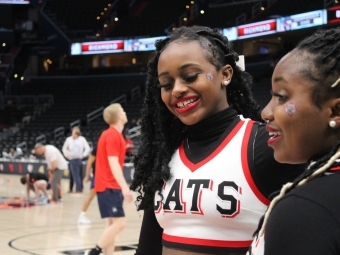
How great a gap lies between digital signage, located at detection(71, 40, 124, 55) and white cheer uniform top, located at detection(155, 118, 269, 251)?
28.9m

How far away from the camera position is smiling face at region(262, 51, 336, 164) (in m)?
1.26

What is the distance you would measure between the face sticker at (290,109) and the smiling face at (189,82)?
77 cm

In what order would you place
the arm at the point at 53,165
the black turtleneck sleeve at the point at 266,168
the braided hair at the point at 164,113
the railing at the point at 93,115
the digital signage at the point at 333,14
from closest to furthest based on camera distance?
the black turtleneck sleeve at the point at 266,168 < the braided hair at the point at 164,113 < the arm at the point at 53,165 < the digital signage at the point at 333,14 < the railing at the point at 93,115

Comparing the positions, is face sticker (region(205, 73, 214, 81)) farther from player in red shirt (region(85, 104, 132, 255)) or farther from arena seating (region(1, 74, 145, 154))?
arena seating (region(1, 74, 145, 154))

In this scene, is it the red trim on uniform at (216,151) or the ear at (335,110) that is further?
the red trim on uniform at (216,151)

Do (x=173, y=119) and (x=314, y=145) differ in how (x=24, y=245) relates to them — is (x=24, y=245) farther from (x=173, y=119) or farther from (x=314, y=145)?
(x=314, y=145)

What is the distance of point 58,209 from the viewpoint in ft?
36.8

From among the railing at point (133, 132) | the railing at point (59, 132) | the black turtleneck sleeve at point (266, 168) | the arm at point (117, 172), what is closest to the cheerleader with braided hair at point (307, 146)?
the black turtleneck sleeve at point (266, 168)

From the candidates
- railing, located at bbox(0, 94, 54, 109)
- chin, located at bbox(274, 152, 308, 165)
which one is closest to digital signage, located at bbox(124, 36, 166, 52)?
railing, located at bbox(0, 94, 54, 109)

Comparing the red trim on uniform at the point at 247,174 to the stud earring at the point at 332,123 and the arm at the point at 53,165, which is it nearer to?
the stud earring at the point at 332,123

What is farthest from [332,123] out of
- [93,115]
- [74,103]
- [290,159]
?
[74,103]

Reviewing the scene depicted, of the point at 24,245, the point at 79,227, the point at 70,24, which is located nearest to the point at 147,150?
the point at 24,245

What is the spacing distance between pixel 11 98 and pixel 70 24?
5467 millimetres

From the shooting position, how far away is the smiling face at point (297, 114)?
1.26 meters
